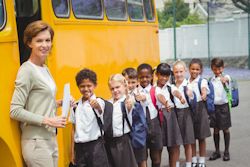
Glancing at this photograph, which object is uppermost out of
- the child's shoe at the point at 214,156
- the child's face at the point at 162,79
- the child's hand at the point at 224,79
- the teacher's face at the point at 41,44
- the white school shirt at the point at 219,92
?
the teacher's face at the point at 41,44

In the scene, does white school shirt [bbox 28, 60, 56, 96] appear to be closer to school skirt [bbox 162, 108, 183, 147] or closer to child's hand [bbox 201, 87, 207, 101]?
school skirt [bbox 162, 108, 183, 147]

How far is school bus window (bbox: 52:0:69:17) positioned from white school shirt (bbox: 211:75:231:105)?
279 centimetres

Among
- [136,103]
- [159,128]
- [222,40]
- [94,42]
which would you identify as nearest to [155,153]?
[159,128]

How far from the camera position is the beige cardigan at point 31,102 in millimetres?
3879

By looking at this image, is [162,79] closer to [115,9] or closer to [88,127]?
[115,9]

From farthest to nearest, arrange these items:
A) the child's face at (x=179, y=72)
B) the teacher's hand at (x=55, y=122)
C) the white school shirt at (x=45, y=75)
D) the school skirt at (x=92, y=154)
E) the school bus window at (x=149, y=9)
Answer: the school bus window at (x=149, y=9) < the child's face at (x=179, y=72) < the school skirt at (x=92, y=154) < the white school shirt at (x=45, y=75) < the teacher's hand at (x=55, y=122)

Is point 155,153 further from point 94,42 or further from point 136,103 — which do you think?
point 94,42

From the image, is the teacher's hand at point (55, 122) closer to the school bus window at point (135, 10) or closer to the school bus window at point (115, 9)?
the school bus window at point (115, 9)

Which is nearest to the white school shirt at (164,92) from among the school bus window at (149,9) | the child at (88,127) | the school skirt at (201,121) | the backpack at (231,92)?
the school skirt at (201,121)

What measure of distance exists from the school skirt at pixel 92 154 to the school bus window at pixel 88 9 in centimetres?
161

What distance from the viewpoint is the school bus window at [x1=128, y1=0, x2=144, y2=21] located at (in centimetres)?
740

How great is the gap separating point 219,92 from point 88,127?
3.12 meters

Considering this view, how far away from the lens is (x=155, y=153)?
19.8 feet

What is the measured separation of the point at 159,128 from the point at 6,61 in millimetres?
2422
